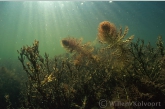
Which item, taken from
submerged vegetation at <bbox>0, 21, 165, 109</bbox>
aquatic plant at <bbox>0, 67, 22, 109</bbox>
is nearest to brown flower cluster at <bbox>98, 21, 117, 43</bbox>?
submerged vegetation at <bbox>0, 21, 165, 109</bbox>

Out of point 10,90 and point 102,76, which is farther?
point 10,90

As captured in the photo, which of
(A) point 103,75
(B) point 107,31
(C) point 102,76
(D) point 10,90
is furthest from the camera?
(D) point 10,90

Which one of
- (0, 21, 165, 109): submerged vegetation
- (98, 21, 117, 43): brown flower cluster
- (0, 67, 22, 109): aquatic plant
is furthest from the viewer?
(0, 67, 22, 109): aquatic plant

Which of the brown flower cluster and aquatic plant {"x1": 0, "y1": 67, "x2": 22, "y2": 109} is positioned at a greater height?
the brown flower cluster

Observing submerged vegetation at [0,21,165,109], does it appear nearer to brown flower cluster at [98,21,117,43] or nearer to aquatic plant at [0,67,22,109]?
brown flower cluster at [98,21,117,43]

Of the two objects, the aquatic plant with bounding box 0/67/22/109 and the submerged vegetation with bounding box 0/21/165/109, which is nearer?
the submerged vegetation with bounding box 0/21/165/109

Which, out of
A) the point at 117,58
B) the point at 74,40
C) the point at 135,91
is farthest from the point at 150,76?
the point at 74,40

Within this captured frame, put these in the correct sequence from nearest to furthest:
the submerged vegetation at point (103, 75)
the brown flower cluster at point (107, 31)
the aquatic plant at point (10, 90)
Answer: the submerged vegetation at point (103, 75) < the brown flower cluster at point (107, 31) < the aquatic plant at point (10, 90)

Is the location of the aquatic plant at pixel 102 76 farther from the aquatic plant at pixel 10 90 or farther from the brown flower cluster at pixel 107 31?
the aquatic plant at pixel 10 90

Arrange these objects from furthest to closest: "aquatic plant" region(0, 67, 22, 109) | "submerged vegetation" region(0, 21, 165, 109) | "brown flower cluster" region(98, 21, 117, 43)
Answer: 1. "aquatic plant" region(0, 67, 22, 109)
2. "brown flower cluster" region(98, 21, 117, 43)
3. "submerged vegetation" region(0, 21, 165, 109)

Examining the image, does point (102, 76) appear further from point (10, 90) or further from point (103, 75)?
point (10, 90)

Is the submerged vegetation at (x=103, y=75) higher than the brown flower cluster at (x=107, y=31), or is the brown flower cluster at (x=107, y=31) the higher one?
the brown flower cluster at (x=107, y=31)

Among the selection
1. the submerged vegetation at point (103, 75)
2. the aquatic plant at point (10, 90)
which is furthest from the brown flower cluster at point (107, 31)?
the aquatic plant at point (10, 90)

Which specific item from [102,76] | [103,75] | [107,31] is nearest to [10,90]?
[102,76]
